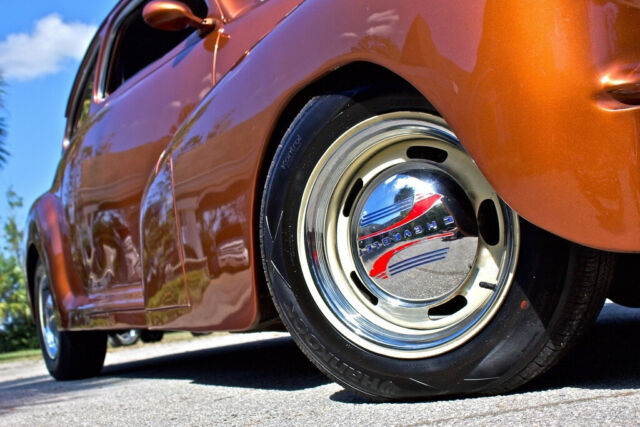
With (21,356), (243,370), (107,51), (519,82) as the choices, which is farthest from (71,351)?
(21,356)

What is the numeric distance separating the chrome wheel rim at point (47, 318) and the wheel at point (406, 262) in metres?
3.00

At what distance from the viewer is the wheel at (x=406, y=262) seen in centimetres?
177

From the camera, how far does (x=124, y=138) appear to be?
11.8ft

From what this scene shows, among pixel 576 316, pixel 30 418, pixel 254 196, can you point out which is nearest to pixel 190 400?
pixel 30 418

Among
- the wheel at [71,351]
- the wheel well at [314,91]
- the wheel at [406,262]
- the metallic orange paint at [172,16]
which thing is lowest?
the wheel at [71,351]

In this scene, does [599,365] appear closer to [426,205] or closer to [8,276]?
[426,205]

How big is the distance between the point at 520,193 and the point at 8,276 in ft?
48.1

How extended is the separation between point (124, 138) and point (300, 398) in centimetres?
178

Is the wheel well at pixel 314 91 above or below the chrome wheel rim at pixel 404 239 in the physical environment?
above

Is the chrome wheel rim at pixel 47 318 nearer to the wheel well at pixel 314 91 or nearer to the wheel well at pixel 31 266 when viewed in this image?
the wheel well at pixel 31 266

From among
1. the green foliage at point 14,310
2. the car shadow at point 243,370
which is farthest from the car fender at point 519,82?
the green foliage at point 14,310

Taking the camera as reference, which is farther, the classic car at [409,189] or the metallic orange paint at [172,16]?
the metallic orange paint at [172,16]

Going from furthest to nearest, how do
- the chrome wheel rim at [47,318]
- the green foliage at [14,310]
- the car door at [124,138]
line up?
the green foliage at [14,310], the chrome wheel rim at [47,318], the car door at [124,138]

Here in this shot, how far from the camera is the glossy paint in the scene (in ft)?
5.19
